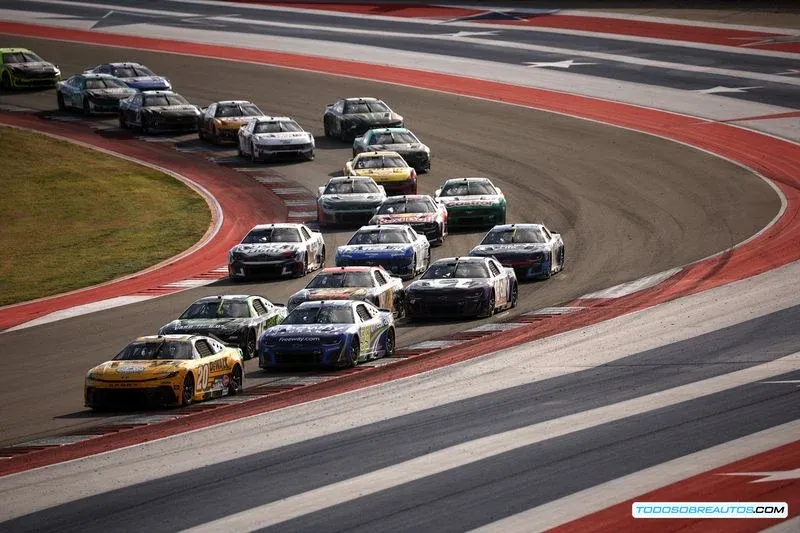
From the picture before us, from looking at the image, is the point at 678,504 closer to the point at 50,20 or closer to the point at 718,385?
the point at 718,385

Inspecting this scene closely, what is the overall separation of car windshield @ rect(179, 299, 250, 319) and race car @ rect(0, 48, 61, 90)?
3412 centimetres

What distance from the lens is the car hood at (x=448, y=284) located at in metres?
29.2

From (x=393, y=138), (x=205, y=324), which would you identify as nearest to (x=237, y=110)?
(x=393, y=138)

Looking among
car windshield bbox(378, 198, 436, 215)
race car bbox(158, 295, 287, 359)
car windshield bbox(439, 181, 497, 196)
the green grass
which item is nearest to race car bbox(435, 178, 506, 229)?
car windshield bbox(439, 181, 497, 196)

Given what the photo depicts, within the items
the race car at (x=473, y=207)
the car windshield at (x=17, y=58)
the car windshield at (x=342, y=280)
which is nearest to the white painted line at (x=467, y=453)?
the car windshield at (x=342, y=280)

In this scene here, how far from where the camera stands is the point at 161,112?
5109 cm

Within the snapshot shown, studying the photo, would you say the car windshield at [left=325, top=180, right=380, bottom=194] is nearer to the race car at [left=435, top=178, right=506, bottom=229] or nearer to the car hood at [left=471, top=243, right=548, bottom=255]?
the race car at [left=435, top=178, right=506, bottom=229]

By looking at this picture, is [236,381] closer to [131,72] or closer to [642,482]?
[642,482]

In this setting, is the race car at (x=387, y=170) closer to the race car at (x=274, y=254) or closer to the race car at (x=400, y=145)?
the race car at (x=400, y=145)

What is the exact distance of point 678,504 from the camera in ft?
52.1

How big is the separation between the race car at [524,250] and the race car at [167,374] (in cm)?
977

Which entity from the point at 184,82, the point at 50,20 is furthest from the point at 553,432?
the point at 50,20

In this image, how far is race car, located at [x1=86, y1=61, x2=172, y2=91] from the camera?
5500cm

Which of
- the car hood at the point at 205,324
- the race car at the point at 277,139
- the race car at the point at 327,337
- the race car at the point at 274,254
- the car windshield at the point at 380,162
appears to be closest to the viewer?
the race car at the point at 327,337
